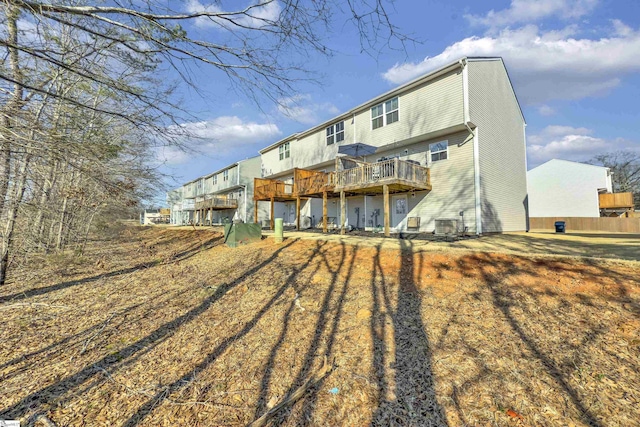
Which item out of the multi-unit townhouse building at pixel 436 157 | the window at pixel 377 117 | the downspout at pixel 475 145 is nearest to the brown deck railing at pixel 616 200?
the multi-unit townhouse building at pixel 436 157

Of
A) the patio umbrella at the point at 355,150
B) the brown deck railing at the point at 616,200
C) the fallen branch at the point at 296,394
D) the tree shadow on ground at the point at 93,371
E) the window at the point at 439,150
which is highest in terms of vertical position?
the patio umbrella at the point at 355,150

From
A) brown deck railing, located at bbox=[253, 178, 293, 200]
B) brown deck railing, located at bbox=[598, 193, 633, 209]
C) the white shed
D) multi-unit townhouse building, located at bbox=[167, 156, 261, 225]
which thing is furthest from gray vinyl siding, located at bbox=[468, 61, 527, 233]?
multi-unit townhouse building, located at bbox=[167, 156, 261, 225]

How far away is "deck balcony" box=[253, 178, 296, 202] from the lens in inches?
752

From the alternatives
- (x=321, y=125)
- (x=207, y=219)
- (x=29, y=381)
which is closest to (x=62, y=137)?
(x=29, y=381)

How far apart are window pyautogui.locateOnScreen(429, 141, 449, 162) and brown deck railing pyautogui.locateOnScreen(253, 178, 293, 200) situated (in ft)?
31.3

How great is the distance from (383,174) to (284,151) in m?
12.7

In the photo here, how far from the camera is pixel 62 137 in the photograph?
3.24 m

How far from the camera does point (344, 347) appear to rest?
3756 mm

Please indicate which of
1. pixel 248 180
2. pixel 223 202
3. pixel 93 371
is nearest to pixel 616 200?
pixel 248 180

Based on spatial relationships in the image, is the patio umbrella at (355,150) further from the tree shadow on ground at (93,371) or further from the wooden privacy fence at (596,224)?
the wooden privacy fence at (596,224)

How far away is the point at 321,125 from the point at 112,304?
52.2 feet

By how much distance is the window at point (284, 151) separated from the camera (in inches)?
874

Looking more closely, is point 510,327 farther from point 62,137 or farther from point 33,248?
point 33,248

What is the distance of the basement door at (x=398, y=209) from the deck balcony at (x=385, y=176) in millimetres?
842
